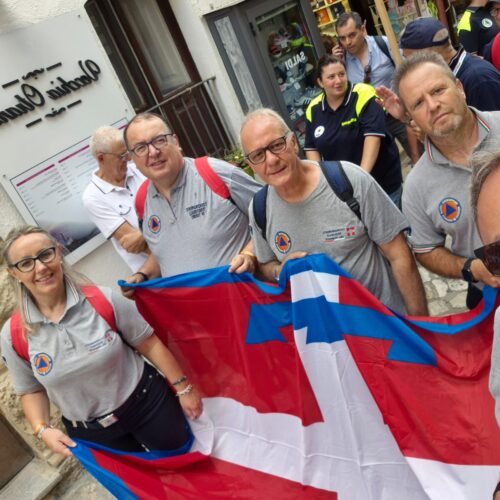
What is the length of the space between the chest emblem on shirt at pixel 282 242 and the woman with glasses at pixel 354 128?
139 cm

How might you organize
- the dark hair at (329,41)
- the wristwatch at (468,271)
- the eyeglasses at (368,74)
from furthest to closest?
the dark hair at (329,41)
the eyeglasses at (368,74)
the wristwatch at (468,271)

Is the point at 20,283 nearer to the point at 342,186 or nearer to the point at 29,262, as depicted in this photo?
the point at 29,262

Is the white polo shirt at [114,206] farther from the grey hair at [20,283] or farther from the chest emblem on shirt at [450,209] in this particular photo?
the chest emblem on shirt at [450,209]

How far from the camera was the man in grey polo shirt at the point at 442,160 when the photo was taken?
2.13m

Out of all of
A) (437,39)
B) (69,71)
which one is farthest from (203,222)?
(69,71)

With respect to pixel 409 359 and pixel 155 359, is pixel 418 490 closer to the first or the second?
pixel 409 359

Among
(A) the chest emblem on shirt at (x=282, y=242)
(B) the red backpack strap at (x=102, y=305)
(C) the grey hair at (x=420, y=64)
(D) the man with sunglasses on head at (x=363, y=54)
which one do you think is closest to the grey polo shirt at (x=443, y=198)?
(C) the grey hair at (x=420, y=64)

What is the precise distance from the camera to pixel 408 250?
229cm

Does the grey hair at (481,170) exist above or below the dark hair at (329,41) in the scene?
above

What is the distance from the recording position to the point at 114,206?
11.9 feet

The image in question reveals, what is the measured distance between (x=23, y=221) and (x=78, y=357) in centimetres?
175

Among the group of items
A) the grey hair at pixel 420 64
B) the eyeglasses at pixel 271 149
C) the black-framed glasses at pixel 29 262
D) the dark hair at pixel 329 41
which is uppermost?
the grey hair at pixel 420 64

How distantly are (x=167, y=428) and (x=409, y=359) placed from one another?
129 cm

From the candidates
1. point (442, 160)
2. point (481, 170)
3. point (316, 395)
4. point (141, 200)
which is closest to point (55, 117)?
point (141, 200)
